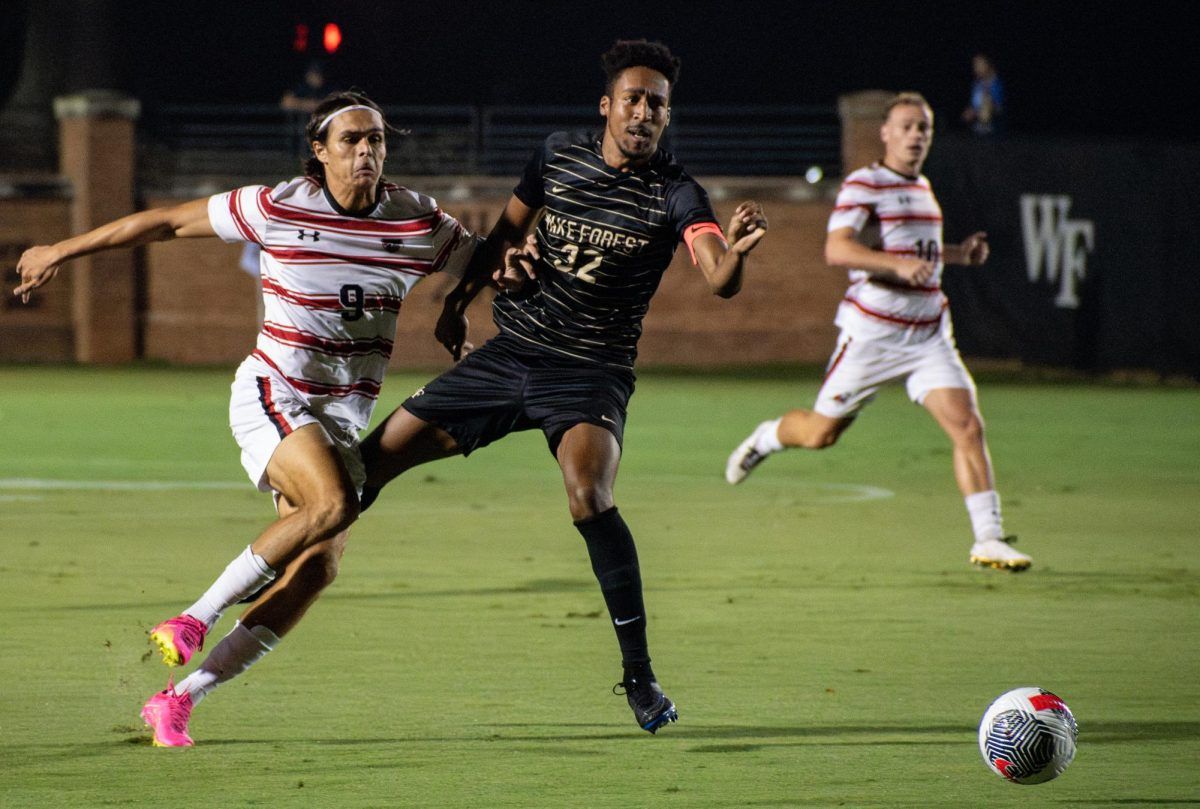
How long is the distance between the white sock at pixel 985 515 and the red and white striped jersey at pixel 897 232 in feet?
3.33

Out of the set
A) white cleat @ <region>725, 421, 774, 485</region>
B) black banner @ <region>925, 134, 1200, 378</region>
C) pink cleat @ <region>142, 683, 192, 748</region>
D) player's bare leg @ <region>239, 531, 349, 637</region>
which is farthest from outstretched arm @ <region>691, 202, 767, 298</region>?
black banner @ <region>925, 134, 1200, 378</region>

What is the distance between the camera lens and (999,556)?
33.3 ft

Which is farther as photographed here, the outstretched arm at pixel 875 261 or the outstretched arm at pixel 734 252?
the outstretched arm at pixel 875 261

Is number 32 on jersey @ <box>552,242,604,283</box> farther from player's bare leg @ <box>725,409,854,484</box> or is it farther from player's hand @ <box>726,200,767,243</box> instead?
player's bare leg @ <box>725,409,854,484</box>

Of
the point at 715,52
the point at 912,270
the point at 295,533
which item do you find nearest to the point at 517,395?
the point at 295,533

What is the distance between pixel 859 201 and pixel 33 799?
642 centimetres

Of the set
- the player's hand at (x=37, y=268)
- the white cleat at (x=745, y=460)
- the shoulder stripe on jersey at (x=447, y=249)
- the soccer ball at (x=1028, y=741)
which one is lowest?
the white cleat at (x=745, y=460)

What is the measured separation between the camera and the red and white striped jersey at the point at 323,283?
22.9ft

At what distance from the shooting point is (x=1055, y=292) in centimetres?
2506

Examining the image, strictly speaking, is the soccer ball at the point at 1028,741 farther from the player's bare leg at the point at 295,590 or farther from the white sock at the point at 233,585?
the white sock at the point at 233,585

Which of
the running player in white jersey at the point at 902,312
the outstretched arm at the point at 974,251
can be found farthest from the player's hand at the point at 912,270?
the outstretched arm at the point at 974,251

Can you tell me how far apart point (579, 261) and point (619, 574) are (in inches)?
43.7

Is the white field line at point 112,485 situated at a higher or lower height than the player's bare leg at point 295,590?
lower

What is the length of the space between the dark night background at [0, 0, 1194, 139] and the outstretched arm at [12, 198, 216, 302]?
31305 millimetres
